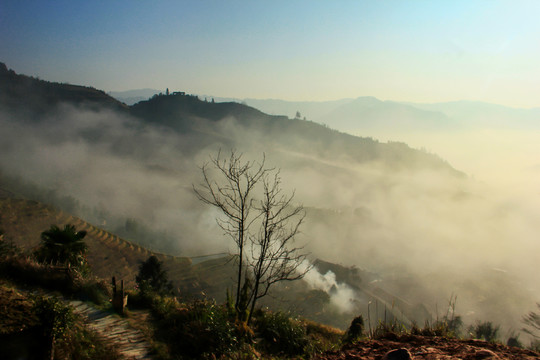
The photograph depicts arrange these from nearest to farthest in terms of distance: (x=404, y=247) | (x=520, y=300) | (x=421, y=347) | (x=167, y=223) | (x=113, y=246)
Result: 1. (x=421, y=347)
2. (x=113, y=246)
3. (x=520, y=300)
4. (x=167, y=223)
5. (x=404, y=247)

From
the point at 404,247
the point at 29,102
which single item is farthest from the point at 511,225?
the point at 29,102

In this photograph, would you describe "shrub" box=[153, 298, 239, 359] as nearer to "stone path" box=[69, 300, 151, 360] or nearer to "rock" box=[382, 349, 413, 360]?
"stone path" box=[69, 300, 151, 360]

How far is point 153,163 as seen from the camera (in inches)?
7357

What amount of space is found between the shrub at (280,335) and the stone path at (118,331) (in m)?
3.33

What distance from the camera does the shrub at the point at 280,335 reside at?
930cm

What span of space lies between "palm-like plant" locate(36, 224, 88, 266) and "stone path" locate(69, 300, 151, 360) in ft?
15.1

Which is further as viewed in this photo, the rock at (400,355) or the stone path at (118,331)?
the stone path at (118,331)

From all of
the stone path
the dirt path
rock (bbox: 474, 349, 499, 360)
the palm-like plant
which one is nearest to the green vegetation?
the dirt path

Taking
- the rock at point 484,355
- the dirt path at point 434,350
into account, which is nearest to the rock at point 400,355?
the dirt path at point 434,350

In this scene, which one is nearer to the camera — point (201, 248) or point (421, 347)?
point (421, 347)

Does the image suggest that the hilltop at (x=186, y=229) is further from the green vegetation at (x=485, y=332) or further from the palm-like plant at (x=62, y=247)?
the palm-like plant at (x=62, y=247)

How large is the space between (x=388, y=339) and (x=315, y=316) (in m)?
65.2

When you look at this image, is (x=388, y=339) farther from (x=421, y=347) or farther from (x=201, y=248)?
(x=201, y=248)

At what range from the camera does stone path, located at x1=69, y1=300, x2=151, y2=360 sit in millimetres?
7887
